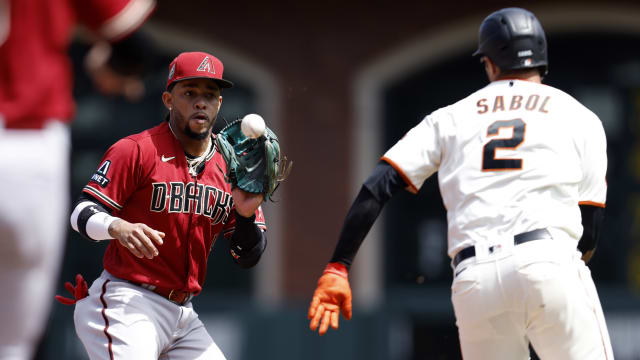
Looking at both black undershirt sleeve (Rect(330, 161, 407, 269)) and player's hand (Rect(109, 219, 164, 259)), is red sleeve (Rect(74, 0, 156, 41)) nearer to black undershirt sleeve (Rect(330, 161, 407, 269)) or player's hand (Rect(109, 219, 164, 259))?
player's hand (Rect(109, 219, 164, 259))

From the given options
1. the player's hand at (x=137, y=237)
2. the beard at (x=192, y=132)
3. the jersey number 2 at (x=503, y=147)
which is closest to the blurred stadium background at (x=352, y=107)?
the beard at (x=192, y=132)

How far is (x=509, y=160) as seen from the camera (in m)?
3.91

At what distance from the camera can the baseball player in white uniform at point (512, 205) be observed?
3797 millimetres

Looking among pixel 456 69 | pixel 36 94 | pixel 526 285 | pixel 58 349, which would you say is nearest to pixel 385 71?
pixel 456 69

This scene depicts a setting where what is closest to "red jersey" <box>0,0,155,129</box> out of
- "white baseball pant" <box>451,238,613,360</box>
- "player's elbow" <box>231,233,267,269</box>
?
"player's elbow" <box>231,233,267,269</box>

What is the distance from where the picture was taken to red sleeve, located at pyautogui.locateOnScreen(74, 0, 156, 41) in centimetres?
322

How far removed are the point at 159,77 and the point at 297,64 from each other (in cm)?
148

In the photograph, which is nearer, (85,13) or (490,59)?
(85,13)

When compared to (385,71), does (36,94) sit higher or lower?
lower

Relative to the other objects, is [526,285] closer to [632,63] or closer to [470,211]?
[470,211]

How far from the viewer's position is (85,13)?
323 cm

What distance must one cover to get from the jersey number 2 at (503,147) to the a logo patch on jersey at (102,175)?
1540mm

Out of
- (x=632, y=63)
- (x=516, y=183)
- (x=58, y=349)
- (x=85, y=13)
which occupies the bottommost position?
(x=58, y=349)

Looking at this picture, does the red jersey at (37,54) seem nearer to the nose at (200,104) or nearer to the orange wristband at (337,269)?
the nose at (200,104)
